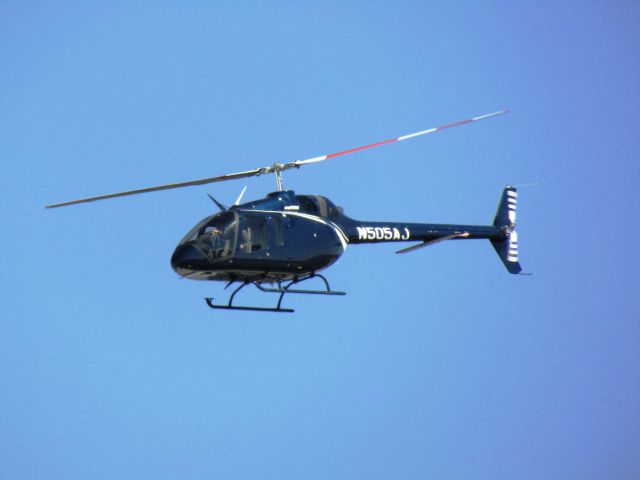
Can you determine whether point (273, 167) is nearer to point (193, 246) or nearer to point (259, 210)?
point (259, 210)

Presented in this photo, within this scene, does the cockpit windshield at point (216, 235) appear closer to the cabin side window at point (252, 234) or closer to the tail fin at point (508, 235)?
the cabin side window at point (252, 234)

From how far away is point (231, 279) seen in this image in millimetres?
18797

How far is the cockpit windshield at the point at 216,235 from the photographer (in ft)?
58.7

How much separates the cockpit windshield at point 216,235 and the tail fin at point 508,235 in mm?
9250

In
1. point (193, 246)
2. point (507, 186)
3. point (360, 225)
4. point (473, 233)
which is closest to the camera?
point (193, 246)

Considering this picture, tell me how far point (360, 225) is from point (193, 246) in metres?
4.45

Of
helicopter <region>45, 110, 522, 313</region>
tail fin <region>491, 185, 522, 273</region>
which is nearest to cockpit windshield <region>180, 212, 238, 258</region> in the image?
helicopter <region>45, 110, 522, 313</region>

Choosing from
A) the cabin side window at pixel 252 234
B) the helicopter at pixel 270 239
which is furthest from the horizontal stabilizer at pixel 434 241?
the cabin side window at pixel 252 234

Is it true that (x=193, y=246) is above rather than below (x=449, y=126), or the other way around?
below

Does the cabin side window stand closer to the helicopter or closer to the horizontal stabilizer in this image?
the helicopter

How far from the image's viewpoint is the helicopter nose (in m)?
17.8

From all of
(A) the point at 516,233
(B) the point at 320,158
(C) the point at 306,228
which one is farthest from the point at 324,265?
(A) the point at 516,233

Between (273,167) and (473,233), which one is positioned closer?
(273,167)

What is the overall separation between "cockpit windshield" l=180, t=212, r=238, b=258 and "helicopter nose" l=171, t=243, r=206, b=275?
0.31 feet
